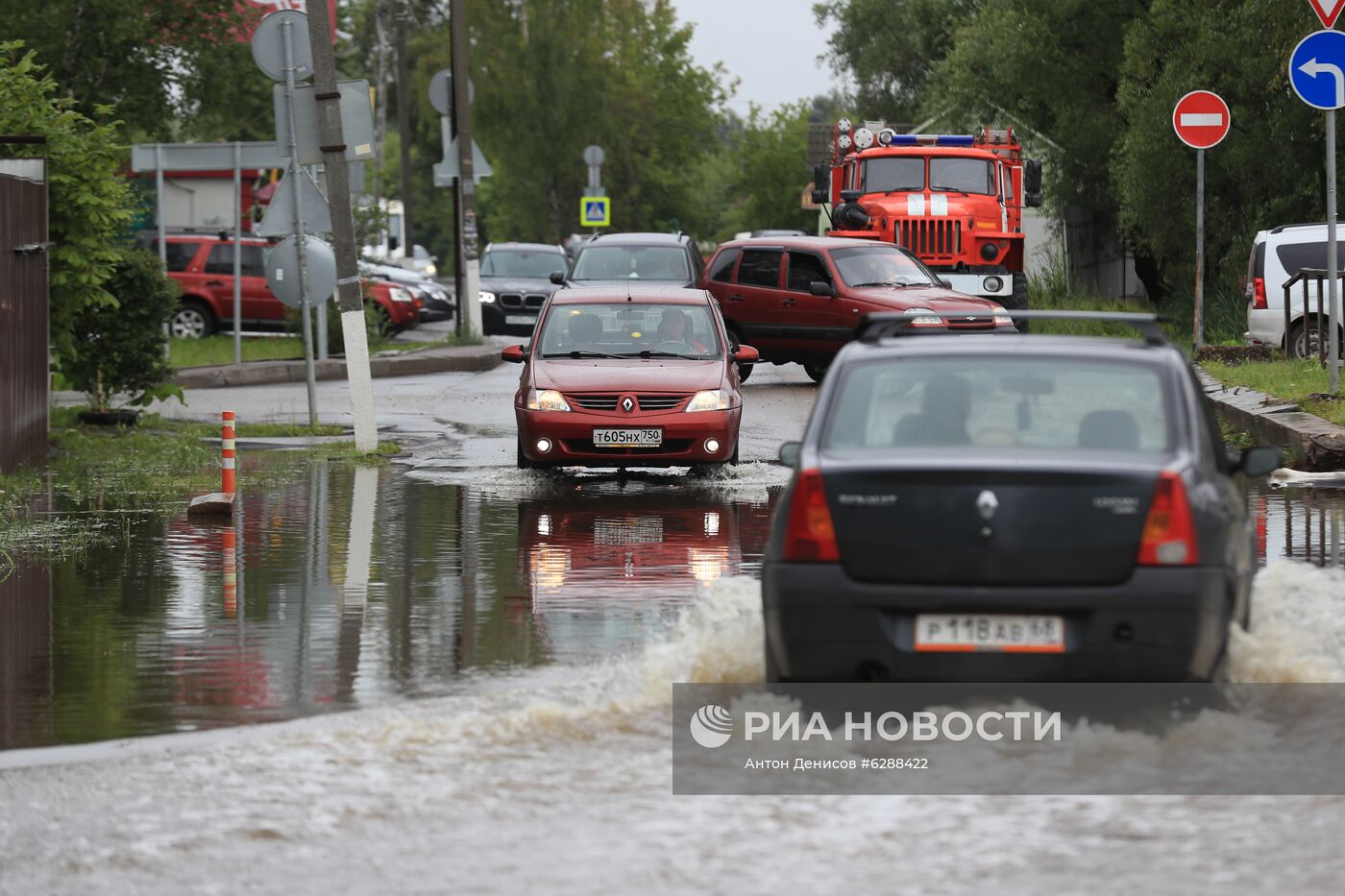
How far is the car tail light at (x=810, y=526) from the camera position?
723 cm

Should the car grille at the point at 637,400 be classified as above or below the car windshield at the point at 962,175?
below

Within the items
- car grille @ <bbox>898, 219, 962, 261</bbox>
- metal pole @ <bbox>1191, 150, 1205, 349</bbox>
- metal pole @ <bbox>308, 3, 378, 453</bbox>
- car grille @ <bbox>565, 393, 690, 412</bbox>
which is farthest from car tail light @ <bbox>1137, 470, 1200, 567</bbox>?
car grille @ <bbox>898, 219, 962, 261</bbox>

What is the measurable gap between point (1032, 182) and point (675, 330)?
1517 cm

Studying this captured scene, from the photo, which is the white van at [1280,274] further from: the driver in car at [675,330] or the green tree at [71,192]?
the green tree at [71,192]

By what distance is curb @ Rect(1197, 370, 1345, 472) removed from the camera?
15742 millimetres

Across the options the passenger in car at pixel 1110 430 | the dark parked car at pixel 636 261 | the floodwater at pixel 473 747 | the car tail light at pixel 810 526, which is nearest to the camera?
the floodwater at pixel 473 747

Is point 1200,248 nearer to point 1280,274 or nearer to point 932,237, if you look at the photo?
point 1280,274

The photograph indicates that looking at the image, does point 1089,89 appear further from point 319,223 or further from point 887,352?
point 887,352

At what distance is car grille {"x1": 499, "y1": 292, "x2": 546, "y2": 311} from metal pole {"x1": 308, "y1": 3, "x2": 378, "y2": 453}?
1939cm

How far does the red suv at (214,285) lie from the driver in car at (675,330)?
1813 centimetres

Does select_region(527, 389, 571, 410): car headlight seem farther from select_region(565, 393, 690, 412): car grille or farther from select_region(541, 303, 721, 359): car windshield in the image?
select_region(541, 303, 721, 359): car windshield

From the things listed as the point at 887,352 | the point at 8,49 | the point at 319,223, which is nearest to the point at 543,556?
the point at 887,352

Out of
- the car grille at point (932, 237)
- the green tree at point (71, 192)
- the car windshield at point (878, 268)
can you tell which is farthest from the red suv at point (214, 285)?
the green tree at point (71, 192)

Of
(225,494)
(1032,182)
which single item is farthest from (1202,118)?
(225,494)
